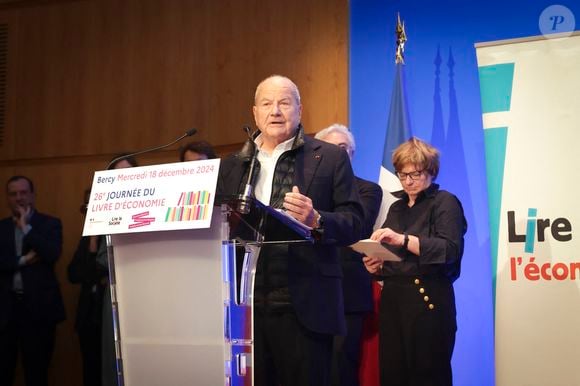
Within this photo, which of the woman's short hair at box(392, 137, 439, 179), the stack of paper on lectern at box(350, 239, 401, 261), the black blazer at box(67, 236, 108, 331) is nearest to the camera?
the stack of paper on lectern at box(350, 239, 401, 261)

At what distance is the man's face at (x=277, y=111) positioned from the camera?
2510mm

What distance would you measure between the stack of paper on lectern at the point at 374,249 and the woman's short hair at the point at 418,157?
1.48 ft

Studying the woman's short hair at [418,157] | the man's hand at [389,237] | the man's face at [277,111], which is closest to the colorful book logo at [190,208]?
the man's face at [277,111]

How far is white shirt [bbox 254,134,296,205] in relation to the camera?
2443mm

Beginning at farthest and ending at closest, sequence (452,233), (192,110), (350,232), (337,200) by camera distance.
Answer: (192,110) → (452,233) → (337,200) → (350,232)

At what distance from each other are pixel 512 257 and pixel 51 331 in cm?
279

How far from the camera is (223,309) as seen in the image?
1.92 metres

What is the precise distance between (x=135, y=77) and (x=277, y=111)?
10.7 ft

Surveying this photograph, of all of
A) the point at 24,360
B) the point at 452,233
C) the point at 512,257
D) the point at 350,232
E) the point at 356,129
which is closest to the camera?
the point at 350,232

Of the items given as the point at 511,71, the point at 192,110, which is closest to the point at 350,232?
the point at 511,71

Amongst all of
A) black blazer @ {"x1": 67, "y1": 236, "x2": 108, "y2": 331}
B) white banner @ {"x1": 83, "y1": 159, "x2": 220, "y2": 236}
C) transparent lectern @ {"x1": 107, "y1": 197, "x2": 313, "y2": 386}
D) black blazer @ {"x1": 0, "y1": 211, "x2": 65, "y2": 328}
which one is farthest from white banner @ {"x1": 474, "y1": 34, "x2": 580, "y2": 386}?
black blazer @ {"x1": 0, "y1": 211, "x2": 65, "y2": 328}

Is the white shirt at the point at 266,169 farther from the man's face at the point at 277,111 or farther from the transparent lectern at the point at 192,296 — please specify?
the transparent lectern at the point at 192,296

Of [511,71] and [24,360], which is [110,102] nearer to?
[24,360]

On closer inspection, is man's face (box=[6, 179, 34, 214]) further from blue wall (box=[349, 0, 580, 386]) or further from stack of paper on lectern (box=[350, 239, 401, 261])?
stack of paper on lectern (box=[350, 239, 401, 261])
